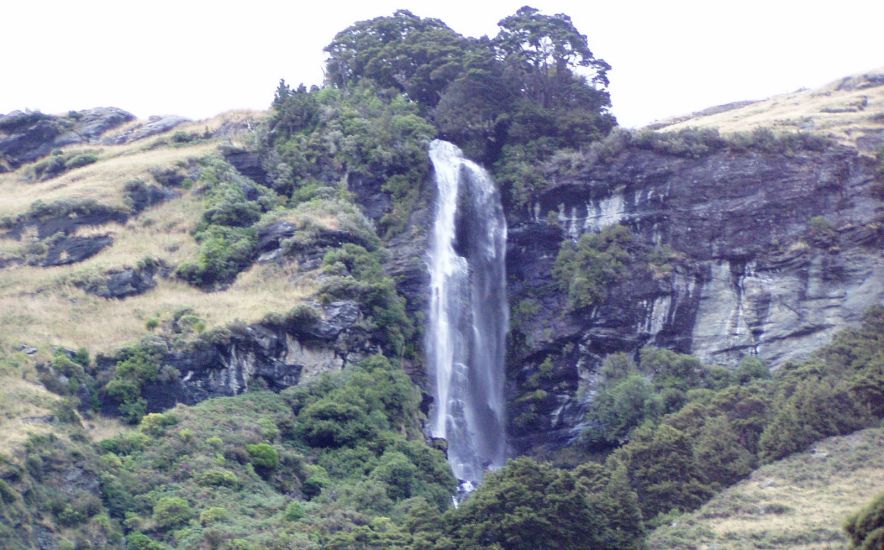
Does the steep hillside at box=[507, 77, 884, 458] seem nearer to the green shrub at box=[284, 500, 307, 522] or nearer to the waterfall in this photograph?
the waterfall

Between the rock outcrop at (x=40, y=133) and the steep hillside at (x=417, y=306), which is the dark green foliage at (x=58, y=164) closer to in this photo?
the steep hillside at (x=417, y=306)

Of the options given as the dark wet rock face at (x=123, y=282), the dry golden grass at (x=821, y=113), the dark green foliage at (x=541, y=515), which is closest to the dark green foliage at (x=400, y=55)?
the dry golden grass at (x=821, y=113)

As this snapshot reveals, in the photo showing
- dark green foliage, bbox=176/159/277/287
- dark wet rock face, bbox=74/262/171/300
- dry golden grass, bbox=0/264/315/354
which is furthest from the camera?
dark green foliage, bbox=176/159/277/287

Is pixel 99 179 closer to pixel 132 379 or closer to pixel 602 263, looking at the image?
pixel 132 379

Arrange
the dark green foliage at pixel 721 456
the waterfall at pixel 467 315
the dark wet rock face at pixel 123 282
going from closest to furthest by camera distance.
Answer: the dark green foliage at pixel 721 456
the dark wet rock face at pixel 123 282
the waterfall at pixel 467 315

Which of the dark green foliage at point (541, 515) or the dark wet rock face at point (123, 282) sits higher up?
the dark wet rock face at point (123, 282)

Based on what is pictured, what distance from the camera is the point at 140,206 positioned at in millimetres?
70188

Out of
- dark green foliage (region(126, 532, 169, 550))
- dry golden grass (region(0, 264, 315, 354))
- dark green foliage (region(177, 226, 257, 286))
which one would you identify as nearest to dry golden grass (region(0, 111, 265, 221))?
dark green foliage (region(177, 226, 257, 286))

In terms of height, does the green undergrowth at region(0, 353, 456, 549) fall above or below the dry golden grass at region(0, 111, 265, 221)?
below

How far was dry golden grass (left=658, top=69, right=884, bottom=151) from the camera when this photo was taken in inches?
2827

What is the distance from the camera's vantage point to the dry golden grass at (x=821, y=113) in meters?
71.8

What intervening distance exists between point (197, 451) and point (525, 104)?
32.6 meters

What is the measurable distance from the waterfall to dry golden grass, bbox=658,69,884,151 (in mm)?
12629

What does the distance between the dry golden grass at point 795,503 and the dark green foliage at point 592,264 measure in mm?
16729
